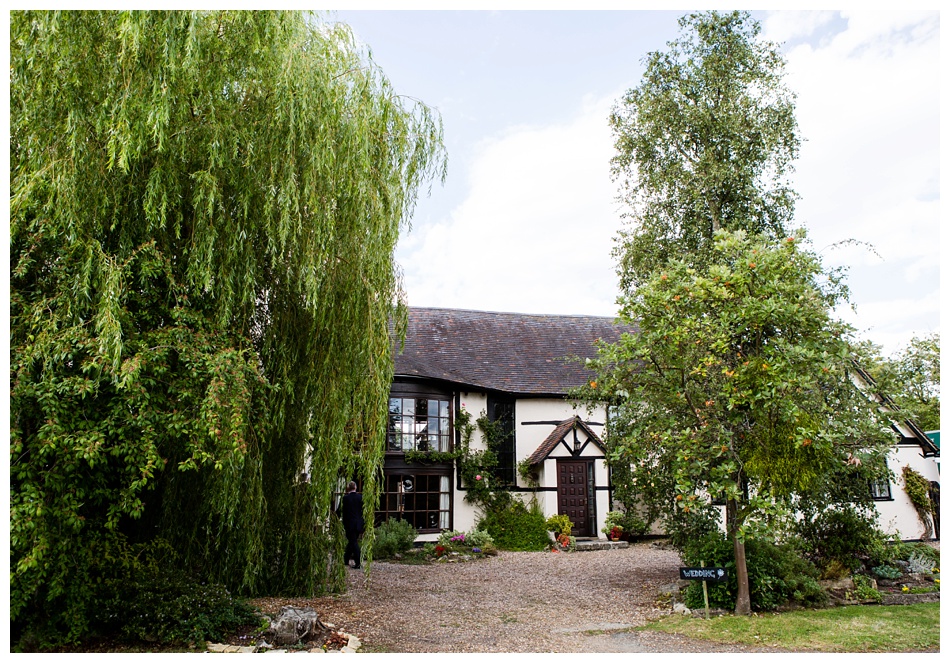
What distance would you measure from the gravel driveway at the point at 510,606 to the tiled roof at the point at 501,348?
5.21m

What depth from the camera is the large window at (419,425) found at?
16.3 m

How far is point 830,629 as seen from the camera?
7195 millimetres

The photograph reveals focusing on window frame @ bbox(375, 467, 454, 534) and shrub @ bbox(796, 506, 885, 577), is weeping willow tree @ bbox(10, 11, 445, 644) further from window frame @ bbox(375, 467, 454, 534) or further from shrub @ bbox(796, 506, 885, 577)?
window frame @ bbox(375, 467, 454, 534)

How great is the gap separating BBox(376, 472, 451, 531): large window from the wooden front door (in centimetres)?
311

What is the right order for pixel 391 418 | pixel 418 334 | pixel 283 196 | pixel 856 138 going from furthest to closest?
pixel 418 334
pixel 391 418
pixel 856 138
pixel 283 196

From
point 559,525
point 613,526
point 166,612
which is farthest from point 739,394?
point 613,526

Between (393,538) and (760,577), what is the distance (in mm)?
8340

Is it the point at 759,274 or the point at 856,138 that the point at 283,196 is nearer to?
the point at 759,274

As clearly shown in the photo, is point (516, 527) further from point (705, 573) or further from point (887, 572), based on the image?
point (705, 573)

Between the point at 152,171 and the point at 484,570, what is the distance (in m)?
9.61

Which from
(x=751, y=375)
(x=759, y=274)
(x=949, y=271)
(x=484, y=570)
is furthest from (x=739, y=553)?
(x=484, y=570)

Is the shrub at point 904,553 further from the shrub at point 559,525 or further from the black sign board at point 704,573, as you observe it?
the shrub at point 559,525

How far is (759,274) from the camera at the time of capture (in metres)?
7.74

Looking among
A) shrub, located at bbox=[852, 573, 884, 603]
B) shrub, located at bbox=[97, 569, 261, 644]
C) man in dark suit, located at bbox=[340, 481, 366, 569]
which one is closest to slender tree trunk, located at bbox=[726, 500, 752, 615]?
shrub, located at bbox=[852, 573, 884, 603]
